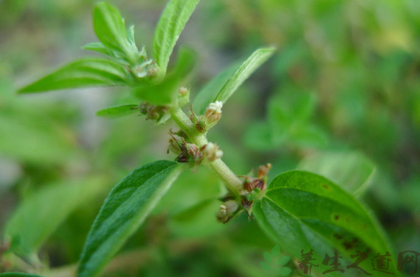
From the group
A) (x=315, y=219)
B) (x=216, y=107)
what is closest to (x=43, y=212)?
(x=216, y=107)

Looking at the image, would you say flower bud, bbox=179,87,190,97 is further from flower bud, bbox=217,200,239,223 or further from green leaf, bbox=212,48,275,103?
flower bud, bbox=217,200,239,223

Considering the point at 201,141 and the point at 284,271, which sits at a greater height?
the point at 201,141

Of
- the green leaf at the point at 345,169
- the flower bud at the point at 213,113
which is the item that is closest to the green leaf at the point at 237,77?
the flower bud at the point at 213,113

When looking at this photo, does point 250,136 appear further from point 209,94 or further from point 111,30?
point 111,30

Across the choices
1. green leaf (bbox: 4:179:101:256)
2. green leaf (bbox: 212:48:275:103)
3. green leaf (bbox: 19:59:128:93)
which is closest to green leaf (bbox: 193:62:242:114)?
green leaf (bbox: 212:48:275:103)

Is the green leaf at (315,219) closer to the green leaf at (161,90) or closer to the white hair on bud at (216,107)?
the white hair on bud at (216,107)

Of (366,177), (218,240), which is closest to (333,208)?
(366,177)
